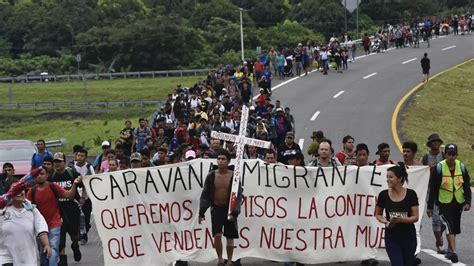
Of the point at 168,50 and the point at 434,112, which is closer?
the point at 434,112

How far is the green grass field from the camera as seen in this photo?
151 feet

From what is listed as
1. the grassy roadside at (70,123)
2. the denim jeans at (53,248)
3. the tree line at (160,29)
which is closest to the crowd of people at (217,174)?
the denim jeans at (53,248)

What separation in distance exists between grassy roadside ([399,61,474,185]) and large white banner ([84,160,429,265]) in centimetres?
1137

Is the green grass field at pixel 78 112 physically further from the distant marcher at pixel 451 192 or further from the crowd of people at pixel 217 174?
the distant marcher at pixel 451 192

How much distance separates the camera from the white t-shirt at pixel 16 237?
10172 mm

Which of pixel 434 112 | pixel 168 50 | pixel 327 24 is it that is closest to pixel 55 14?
pixel 168 50

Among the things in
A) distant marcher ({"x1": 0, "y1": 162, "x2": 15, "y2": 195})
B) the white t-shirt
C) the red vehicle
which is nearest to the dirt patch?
the red vehicle

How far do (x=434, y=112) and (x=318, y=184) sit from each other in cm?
2303

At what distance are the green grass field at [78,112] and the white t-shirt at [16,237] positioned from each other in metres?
26.0

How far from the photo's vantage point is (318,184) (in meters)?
12.8

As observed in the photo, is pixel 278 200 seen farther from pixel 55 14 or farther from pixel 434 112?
pixel 55 14

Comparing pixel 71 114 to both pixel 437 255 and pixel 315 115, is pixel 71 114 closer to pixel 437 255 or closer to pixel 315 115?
pixel 315 115

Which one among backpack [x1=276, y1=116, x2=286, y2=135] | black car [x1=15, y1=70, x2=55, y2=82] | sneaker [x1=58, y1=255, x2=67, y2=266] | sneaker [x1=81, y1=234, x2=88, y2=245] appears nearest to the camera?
sneaker [x1=58, y1=255, x2=67, y2=266]

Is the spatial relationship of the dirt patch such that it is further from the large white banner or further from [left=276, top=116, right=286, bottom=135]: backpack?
the large white banner
